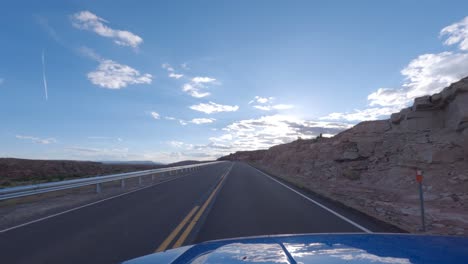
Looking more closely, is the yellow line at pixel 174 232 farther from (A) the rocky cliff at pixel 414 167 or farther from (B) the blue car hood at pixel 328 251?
(A) the rocky cliff at pixel 414 167

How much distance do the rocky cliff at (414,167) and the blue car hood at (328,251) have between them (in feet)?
13.4

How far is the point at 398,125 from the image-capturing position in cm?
2447

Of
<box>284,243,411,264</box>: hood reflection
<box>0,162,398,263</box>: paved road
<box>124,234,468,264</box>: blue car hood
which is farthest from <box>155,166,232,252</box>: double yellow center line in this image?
<box>284,243,411,264</box>: hood reflection

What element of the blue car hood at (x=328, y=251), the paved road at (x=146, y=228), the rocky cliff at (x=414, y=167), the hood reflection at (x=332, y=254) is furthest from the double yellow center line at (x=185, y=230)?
the rocky cliff at (x=414, y=167)

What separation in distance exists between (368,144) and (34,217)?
22.8 metres

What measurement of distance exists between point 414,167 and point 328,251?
55.7 ft

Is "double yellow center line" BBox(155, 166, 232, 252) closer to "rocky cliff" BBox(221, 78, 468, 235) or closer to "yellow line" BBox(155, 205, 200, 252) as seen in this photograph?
"yellow line" BBox(155, 205, 200, 252)

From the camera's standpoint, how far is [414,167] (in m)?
18.4

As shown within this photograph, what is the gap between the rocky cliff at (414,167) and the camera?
36.1 feet

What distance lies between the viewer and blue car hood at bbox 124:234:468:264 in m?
3.46

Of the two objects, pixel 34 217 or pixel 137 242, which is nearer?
pixel 137 242

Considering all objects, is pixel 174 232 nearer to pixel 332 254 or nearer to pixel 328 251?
pixel 328 251

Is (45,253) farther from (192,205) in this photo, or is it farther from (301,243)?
(192,205)

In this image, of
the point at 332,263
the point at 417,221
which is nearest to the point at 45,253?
the point at 332,263
